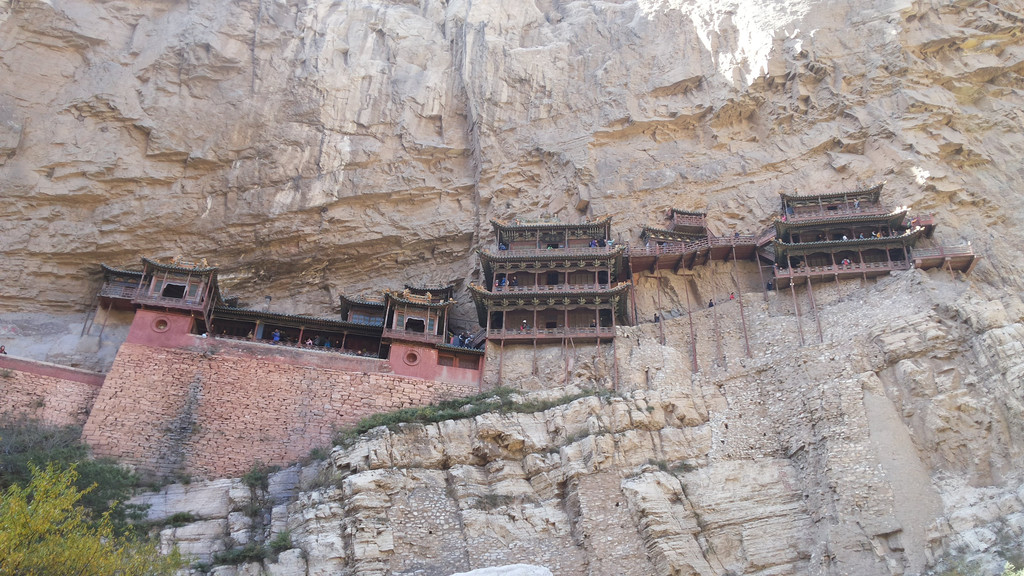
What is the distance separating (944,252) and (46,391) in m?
30.2

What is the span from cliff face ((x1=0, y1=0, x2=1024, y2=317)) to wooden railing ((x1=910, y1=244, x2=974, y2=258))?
3.86m

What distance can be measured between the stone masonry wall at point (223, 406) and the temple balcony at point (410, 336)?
1668 mm

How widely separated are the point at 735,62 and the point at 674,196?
675 centimetres

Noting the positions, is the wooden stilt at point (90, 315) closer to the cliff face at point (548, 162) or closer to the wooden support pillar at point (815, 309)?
the cliff face at point (548, 162)

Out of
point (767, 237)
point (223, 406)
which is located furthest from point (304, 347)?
point (767, 237)

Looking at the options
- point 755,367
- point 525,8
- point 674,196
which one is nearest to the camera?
point 755,367

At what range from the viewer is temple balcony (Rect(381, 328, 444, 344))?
29.0m

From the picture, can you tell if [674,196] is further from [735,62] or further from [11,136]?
[11,136]

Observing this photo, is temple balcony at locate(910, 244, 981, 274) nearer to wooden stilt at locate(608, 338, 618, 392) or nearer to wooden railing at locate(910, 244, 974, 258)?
wooden railing at locate(910, 244, 974, 258)

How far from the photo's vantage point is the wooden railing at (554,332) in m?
29.4

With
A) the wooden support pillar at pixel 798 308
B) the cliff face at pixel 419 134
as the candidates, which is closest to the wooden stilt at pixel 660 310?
the cliff face at pixel 419 134

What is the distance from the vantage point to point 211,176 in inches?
1362

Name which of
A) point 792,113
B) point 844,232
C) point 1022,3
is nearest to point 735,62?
point 792,113

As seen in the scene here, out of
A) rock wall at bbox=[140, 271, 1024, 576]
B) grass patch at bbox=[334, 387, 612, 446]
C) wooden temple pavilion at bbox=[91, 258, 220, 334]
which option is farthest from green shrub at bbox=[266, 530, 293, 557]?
wooden temple pavilion at bbox=[91, 258, 220, 334]
